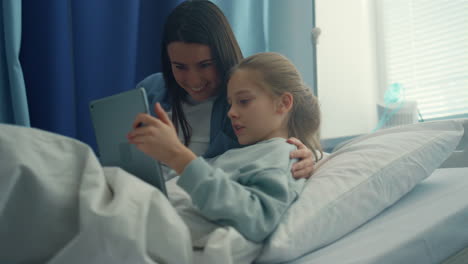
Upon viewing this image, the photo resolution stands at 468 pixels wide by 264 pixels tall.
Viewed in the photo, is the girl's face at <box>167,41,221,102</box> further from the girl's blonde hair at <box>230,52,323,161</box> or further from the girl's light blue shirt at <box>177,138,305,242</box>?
the girl's light blue shirt at <box>177,138,305,242</box>

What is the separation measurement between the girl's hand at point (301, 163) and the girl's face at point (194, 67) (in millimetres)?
393

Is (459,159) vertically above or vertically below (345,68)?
below

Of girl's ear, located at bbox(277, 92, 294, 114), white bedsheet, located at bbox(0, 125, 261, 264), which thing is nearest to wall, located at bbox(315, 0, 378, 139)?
girl's ear, located at bbox(277, 92, 294, 114)

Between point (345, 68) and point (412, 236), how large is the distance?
1463mm

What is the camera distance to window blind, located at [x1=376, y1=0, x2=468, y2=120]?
181cm

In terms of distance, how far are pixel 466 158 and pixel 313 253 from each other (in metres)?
0.74

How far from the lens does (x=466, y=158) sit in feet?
3.71

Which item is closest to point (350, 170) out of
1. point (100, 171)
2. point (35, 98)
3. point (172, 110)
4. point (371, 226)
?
point (371, 226)

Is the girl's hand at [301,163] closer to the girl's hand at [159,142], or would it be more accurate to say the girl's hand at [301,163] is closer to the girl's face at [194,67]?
the girl's hand at [159,142]

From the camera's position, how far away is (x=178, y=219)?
0.53 metres

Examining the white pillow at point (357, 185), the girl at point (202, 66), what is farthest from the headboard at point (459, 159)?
the girl at point (202, 66)

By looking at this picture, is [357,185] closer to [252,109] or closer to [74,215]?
[252,109]

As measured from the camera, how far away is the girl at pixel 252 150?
612mm

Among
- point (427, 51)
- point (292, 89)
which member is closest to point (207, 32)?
point (292, 89)
